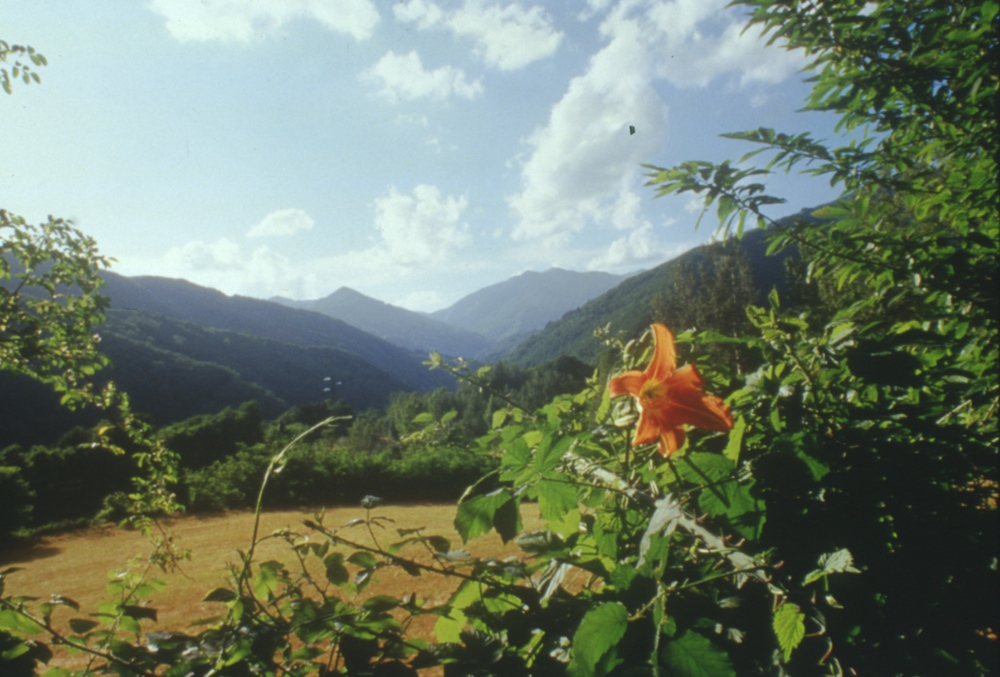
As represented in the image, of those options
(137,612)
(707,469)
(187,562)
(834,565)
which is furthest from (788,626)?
(187,562)

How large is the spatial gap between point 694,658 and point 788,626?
201 mm

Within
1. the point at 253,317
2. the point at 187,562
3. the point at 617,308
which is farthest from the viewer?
the point at 253,317

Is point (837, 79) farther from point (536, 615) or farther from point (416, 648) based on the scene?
point (416, 648)

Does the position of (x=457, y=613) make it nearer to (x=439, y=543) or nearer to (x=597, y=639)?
(x=439, y=543)

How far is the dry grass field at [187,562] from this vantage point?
79.4 inches

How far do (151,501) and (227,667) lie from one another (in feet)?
6.31

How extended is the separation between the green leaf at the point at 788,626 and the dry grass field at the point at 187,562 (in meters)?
0.73

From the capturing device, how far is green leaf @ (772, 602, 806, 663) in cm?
72

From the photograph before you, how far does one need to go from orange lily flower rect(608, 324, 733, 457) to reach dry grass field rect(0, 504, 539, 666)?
636 mm

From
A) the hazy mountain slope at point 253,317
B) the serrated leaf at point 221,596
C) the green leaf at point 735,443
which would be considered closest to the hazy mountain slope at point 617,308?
the hazy mountain slope at point 253,317

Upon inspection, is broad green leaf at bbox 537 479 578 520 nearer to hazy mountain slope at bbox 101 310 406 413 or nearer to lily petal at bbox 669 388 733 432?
lily petal at bbox 669 388 733 432

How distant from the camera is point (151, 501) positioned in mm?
Result: 2205

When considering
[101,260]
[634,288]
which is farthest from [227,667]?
[634,288]

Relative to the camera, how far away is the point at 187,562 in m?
2.80
